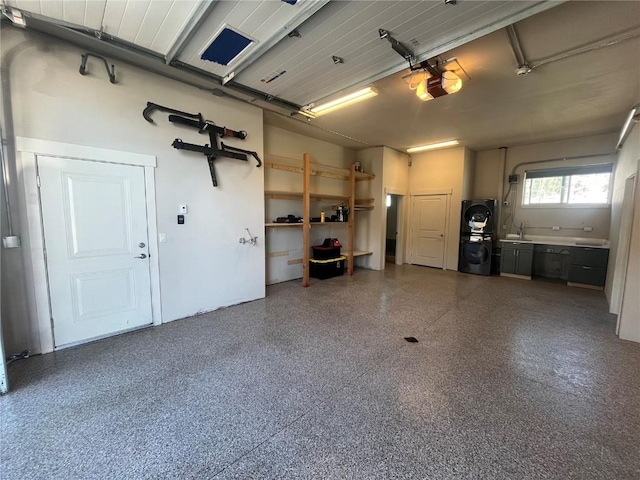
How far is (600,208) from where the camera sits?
5.60 m

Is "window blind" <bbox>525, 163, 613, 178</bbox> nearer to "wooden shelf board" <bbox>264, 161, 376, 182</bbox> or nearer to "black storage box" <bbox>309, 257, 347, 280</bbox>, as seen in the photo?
"wooden shelf board" <bbox>264, 161, 376, 182</bbox>

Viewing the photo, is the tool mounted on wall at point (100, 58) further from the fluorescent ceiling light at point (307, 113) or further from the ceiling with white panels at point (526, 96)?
the fluorescent ceiling light at point (307, 113)

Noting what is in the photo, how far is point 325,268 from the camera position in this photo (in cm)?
605

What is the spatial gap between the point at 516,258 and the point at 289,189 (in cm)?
561

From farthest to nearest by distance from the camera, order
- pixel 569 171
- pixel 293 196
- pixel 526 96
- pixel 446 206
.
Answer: pixel 446 206 < pixel 569 171 < pixel 293 196 < pixel 526 96

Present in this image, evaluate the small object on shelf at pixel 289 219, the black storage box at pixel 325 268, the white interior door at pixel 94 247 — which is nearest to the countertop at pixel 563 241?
the black storage box at pixel 325 268

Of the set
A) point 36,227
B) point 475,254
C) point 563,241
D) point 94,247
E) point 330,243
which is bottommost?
point 475,254

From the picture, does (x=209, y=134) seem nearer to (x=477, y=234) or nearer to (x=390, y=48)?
(x=390, y=48)

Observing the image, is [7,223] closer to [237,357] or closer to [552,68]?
[237,357]

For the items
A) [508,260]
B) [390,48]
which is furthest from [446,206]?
[390,48]

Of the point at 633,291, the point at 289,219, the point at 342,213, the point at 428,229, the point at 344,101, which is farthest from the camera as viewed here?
the point at 428,229

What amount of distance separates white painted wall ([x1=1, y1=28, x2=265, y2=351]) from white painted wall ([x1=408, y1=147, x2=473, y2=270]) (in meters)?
4.99

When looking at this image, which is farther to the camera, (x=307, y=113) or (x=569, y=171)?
(x=569, y=171)

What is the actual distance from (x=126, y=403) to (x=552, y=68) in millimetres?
5420
